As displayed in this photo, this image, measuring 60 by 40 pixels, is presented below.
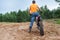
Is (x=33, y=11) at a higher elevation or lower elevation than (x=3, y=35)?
higher

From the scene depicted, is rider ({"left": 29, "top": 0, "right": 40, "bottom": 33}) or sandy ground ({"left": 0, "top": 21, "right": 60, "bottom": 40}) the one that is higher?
rider ({"left": 29, "top": 0, "right": 40, "bottom": 33})

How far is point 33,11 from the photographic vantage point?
14.6 meters

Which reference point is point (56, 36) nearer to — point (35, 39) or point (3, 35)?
point (35, 39)

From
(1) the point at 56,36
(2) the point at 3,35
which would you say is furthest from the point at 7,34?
(1) the point at 56,36

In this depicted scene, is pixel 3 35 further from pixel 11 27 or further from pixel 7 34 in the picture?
pixel 11 27

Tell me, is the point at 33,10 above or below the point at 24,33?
above

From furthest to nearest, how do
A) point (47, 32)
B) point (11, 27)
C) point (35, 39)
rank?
point (11, 27) < point (47, 32) < point (35, 39)

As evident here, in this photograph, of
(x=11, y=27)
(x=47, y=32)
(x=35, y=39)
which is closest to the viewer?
(x=35, y=39)

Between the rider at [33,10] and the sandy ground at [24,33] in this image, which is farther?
the rider at [33,10]

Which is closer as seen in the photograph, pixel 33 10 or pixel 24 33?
pixel 33 10

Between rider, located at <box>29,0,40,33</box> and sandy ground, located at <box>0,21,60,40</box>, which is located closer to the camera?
sandy ground, located at <box>0,21,60,40</box>

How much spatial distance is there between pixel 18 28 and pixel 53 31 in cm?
202

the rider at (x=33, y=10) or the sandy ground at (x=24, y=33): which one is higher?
the rider at (x=33, y=10)

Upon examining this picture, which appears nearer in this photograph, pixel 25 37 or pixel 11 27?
pixel 25 37
